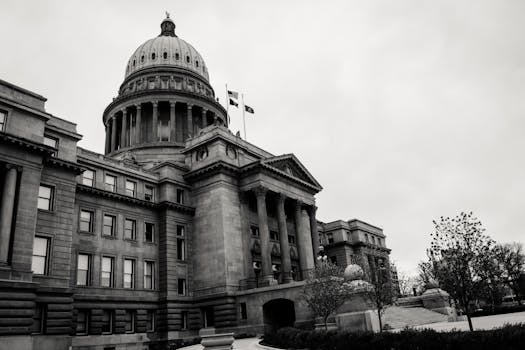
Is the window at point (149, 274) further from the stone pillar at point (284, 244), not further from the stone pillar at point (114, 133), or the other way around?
the stone pillar at point (114, 133)

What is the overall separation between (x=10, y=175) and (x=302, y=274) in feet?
112

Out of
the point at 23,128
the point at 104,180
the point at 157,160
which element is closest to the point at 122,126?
the point at 157,160

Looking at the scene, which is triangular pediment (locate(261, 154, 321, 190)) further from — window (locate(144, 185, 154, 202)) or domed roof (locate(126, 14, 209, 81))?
domed roof (locate(126, 14, 209, 81))

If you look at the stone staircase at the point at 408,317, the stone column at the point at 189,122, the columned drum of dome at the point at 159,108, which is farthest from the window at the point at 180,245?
the stone column at the point at 189,122

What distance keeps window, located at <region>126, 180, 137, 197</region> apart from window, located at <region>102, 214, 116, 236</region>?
12.6ft

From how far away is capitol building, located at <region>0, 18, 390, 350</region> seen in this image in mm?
30531

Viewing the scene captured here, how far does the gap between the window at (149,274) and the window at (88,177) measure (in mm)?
9682

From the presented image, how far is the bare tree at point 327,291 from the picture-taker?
3178 cm

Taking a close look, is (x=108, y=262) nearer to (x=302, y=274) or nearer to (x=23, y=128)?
(x=23, y=128)

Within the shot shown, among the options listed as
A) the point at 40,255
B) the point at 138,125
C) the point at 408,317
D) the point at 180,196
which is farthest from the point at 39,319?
the point at 138,125

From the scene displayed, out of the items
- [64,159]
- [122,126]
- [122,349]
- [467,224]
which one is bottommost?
[122,349]

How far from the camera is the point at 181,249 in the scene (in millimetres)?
48344

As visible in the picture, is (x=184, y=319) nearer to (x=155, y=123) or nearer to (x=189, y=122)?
(x=155, y=123)

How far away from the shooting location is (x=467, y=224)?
2409cm
